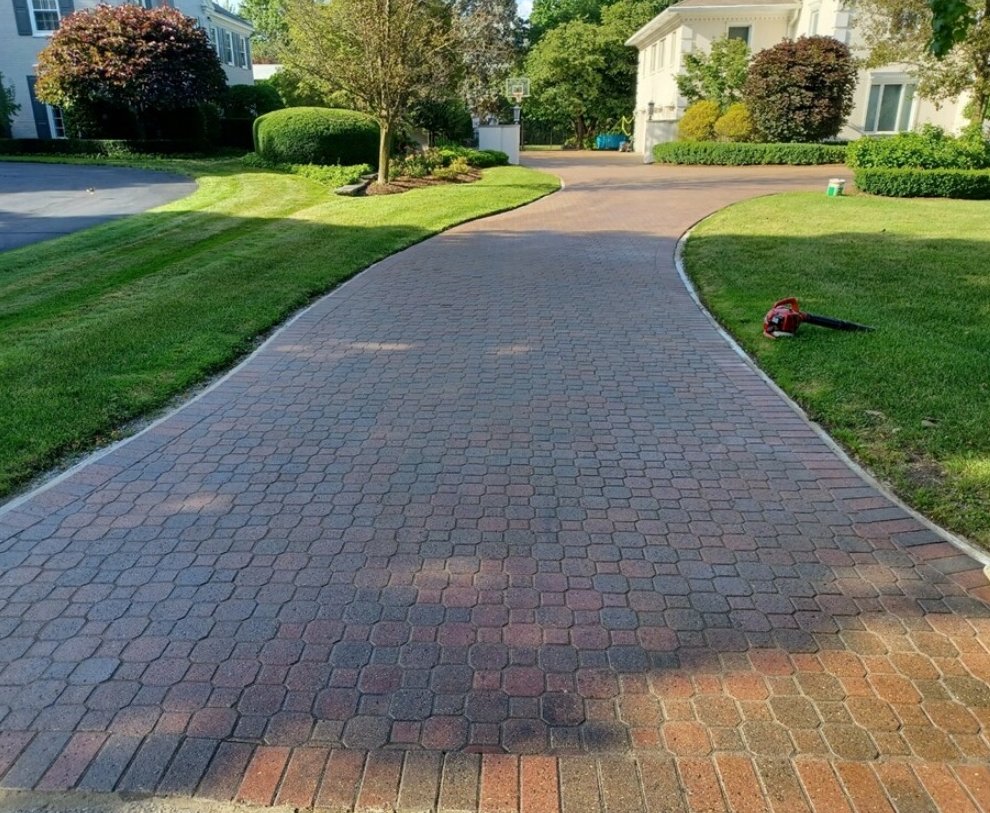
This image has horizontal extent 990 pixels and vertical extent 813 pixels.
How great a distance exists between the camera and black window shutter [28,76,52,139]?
104 ft

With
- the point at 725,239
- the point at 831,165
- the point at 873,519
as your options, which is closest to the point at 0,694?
the point at 873,519

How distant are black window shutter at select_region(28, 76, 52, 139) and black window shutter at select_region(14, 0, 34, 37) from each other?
1698 mm

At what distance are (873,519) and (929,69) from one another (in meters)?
23.4

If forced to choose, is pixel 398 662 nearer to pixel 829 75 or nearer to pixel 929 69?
pixel 929 69

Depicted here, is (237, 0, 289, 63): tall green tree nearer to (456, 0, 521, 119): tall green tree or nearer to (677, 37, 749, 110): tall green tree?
(456, 0, 521, 119): tall green tree

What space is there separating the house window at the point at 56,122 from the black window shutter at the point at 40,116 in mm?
128

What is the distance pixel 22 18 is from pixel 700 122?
26.9 m

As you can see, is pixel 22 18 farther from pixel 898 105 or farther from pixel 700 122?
pixel 898 105

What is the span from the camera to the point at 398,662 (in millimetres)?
3121

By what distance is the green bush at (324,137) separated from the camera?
77.5ft

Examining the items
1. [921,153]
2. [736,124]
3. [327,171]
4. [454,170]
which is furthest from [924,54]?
[327,171]

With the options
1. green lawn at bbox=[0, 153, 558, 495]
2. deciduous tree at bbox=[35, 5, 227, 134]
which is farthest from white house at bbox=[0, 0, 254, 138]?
green lawn at bbox=[0, 153, 558, 495]

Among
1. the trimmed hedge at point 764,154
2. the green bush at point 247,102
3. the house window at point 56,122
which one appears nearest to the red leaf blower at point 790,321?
the trimmed hedge at point 764,154

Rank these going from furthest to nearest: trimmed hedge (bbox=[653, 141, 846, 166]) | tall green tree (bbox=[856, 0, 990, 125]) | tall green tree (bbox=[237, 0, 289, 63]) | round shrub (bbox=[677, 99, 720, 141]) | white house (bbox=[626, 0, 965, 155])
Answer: tall green tree (bbox=[237, 0, 289, 63])
white house (bbox=[626, 0, 965, 155])
round shrub (bbox=[677, 99, 720, 141])
trimmed hedge (bbox=[653, 141, 846, 166])
tall green tree (bbox=[856, 0, 990, 125])
